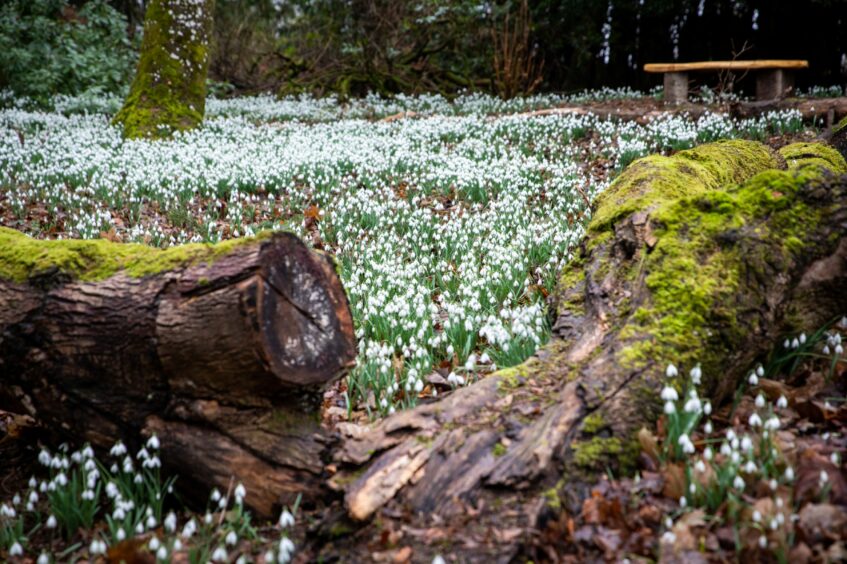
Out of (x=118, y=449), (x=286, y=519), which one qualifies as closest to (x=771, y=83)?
(x=286, y=519)

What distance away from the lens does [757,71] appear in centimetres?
Result: 1234

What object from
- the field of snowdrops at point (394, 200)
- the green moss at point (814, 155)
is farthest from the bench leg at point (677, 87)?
the green moss at point (814, 155)

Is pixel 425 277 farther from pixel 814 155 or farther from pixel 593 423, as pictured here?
pixel 814 155

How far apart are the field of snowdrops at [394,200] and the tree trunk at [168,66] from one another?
487 mm

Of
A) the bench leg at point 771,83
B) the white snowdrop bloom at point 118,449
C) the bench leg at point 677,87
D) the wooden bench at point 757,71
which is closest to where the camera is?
the white snowdrop bloom at point 118,449

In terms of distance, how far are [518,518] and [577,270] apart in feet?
7.29

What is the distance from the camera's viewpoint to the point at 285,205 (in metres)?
7.24

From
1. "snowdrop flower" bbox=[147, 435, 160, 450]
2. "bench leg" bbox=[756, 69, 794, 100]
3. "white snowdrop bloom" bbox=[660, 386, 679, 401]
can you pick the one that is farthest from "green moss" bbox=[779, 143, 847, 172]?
"bench leg" bbox=[756, 69, 794, 100]

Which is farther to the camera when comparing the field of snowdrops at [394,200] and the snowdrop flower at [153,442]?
the field of snowdrops at [394,200]

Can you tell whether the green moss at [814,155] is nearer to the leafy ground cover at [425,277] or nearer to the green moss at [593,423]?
the leafy ground cover at [425,277]

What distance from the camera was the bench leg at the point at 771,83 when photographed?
11875 millimetres

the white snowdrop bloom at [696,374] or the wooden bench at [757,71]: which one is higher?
the wooden bench at [757,71]

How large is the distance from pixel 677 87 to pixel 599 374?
1156 centimetres

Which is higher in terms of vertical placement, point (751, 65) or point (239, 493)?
point (751, 65)
